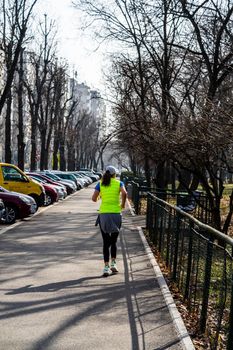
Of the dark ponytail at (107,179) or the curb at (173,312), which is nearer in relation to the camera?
the curb at (173,312)

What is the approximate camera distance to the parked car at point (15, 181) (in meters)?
22.5

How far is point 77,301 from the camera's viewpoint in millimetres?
7500

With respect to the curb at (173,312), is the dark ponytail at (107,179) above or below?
above

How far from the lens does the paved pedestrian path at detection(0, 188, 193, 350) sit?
580 centimetres

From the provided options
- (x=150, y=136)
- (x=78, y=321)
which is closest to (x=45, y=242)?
(x=150, y=136)

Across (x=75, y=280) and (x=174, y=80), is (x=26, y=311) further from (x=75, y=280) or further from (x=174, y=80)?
(x=174, y=80)

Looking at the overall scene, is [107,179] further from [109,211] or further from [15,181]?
[15,181]

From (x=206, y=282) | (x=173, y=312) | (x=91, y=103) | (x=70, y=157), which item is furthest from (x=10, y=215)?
(x=91, y=103)

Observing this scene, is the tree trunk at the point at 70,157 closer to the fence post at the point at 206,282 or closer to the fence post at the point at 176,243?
the fence post at the point at 176,243

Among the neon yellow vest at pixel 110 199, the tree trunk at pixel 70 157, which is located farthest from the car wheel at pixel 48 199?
the tree trunk at pixel 70 157

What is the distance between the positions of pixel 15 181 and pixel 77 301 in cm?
1591

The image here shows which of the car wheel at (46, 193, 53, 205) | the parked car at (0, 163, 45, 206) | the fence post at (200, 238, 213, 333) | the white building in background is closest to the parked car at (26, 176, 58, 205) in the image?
the car wheel at (46, 193, 53, 205)

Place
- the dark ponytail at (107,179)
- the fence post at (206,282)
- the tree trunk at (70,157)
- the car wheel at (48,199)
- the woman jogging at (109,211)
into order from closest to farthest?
the fence post at (206,282)
the woman jogging at (109,211)
the dark ponytail at (107,179)
the car wheel at (48,199)
the tree trunk at (70,157)

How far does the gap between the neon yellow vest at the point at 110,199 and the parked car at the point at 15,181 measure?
44.1 feet
